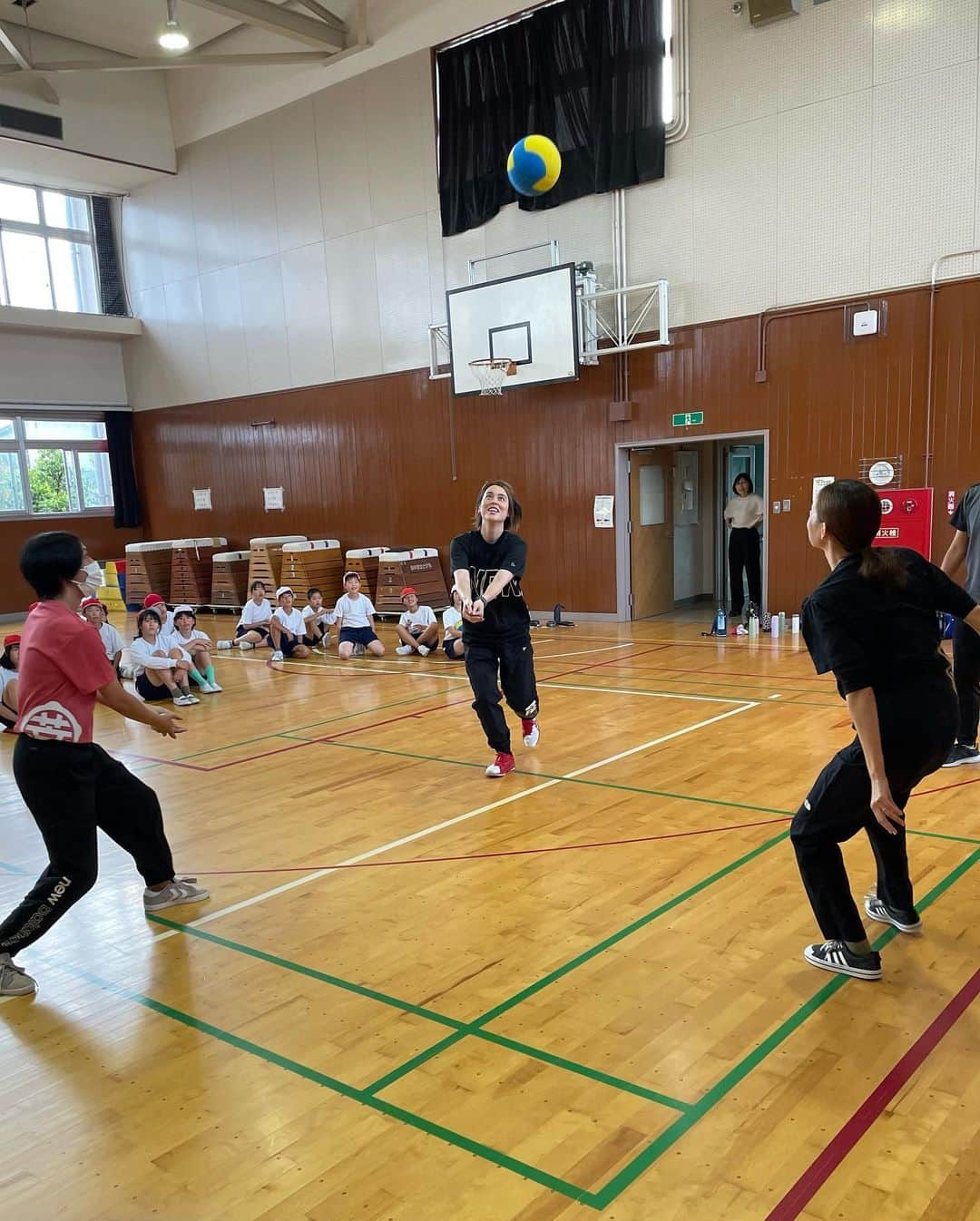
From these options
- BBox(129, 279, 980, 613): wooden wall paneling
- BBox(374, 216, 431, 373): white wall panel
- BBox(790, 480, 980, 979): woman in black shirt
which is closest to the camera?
BBox(790, 480, 980, 979): woman in black shirt

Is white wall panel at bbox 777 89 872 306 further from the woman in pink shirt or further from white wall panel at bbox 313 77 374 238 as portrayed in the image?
the woman in pink shirt

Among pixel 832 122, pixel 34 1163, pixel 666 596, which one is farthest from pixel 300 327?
pixel 34 1163

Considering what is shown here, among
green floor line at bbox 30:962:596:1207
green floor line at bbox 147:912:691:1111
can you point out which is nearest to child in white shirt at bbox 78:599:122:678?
green floor line at bbox 147:912:691:1111

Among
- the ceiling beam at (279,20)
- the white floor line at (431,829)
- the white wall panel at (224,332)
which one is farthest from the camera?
the white wall panel at (224,332)

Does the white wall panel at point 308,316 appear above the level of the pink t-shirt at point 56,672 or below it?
above

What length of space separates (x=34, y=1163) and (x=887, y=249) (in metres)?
Result: 10.5

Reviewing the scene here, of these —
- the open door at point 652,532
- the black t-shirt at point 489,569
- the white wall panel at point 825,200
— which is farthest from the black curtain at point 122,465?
the black t-shirt at point 489,569

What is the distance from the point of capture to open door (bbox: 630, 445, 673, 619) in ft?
40.9

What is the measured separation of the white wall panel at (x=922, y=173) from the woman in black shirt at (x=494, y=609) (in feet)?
21.8

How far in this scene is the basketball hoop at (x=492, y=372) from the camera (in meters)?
12.3

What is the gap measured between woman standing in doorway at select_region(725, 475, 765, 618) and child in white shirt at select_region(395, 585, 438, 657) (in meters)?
4.00

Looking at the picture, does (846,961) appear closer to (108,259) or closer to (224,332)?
(224,332)

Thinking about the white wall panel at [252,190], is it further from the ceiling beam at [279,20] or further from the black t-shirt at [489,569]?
the black t-shirt at [489,569]

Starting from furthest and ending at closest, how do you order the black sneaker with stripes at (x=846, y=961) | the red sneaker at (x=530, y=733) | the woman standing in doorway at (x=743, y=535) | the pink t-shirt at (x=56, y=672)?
the woman standing in doorway at (x=743, y=535) → the red sneaker at (x=530, y=733) → the pink t-shirt at (x=56, y=672) → the black sneaker with stripes at (x=846, y=961)
